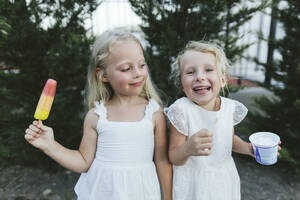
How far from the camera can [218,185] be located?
178 cm

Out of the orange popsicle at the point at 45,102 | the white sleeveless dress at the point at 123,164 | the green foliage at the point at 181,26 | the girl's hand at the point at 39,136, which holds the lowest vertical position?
the white sleeveless dress at the point at 123,164

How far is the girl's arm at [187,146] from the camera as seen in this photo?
4.86 feet

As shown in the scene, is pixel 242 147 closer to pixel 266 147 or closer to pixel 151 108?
pixel 266 147

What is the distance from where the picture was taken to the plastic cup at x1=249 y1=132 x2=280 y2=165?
1.56 metres

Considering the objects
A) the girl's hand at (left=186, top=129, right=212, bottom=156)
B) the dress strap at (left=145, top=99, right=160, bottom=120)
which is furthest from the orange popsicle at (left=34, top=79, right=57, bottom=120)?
the girl's hand at (left=186, top=129, right=212, bottom=156)

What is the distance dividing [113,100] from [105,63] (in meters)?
0.30

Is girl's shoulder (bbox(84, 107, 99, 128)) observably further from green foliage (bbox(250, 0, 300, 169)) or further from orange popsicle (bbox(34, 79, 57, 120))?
green foliage (bbox(250, 0, 300, 169))

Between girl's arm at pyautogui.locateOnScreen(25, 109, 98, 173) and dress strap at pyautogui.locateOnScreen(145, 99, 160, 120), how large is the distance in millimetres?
370

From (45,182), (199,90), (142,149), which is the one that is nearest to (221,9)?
(199,90)

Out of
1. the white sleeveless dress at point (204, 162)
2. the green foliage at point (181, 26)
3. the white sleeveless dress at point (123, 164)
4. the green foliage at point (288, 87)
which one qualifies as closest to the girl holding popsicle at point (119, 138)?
the white sleeveless dress at point (123, 164)

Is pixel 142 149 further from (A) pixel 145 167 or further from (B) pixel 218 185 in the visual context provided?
(B) pixel 218 185

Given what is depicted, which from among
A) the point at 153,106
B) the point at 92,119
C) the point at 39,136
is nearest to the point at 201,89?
the point at 153,106

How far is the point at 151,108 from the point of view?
1.90 metres

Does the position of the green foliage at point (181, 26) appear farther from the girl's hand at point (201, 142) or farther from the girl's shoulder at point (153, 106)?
the girl's hand at point (201, 142)
